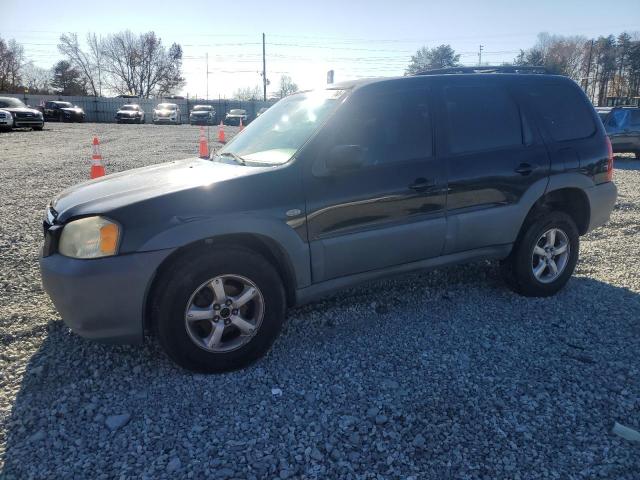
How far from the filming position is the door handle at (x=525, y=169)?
4.02 meters

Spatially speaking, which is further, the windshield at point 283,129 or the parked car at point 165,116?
the parked car at point 165,116

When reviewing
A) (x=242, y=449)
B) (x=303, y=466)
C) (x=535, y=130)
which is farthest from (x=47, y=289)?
(x=535, y=130)

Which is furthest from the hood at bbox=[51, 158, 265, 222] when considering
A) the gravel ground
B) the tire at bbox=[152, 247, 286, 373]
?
the gravel ground

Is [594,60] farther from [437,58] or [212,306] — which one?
[212,306]

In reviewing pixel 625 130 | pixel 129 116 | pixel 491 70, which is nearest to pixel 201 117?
pixel 129 116

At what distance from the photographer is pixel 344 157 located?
10.4 ft

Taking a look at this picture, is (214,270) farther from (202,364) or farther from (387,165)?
(387,165)

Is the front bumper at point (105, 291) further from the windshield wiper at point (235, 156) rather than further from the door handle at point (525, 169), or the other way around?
the door handle at point (525, 169)

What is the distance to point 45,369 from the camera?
3.11m

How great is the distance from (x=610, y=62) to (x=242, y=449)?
80.2 metres

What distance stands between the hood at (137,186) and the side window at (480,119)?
5.31 feet

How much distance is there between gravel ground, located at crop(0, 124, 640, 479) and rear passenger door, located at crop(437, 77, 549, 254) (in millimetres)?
703

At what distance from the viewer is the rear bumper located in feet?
14.5

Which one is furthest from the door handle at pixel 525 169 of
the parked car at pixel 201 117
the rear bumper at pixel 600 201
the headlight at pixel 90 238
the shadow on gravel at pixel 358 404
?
the parked car at pixel 201 117
